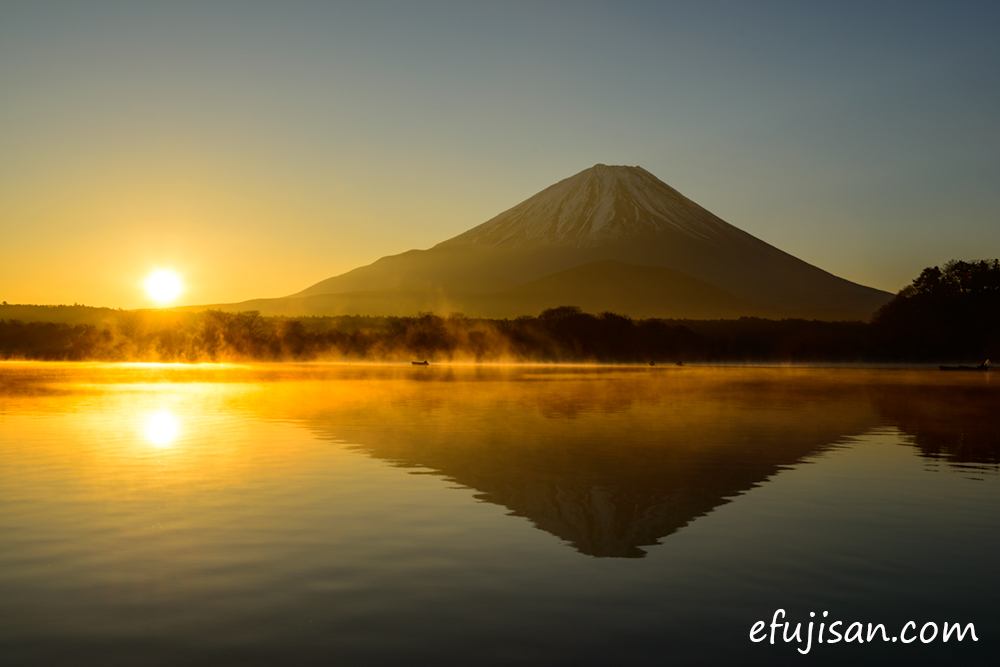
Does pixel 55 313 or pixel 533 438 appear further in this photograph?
pixel 55 313

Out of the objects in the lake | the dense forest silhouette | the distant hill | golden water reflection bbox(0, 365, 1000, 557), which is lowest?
the lake

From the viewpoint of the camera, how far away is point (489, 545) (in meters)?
11.9

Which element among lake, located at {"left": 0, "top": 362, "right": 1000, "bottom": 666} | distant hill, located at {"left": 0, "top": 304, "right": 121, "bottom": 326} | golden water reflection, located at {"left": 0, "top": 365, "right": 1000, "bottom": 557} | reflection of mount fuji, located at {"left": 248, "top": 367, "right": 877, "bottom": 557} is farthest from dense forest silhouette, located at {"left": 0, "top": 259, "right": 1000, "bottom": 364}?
lake, located at {"left": 0, "top": 362, "right": 1000, "bottom": 666}

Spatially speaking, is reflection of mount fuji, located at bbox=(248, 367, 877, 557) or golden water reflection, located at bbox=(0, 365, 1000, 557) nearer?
reflection of mount fuji, located at bbox=(248, 367, 877, 557)

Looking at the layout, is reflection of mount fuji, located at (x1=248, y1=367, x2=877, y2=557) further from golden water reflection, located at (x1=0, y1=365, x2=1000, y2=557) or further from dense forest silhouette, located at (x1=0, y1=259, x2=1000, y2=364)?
dense forest silhouette, located at (x1=0, y1=259, x2=1000, y2=364)

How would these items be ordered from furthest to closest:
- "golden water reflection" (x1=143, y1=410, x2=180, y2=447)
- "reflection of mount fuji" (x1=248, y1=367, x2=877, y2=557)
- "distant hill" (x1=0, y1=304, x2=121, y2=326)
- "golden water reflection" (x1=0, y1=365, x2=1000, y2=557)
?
1. "distant hill" (x1=0, y1=304, x2=121, y2=326)
2. "golden water reflection" (x1=143, y1=410, x2=180, y2=447)
3. "golden water reflection" (x1=0, y1=365, x2=1000, y2=557)
4. "reflection of mount fuji" (x1=248, y1=367, x2=877, y2=557)

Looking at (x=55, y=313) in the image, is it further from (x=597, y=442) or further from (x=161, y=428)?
(x=597, y=442)

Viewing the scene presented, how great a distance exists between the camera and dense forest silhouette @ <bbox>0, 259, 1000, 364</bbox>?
116m

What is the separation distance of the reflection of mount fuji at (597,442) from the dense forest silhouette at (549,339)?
7061 cm

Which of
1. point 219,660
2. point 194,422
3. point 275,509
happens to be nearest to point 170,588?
point 219,660

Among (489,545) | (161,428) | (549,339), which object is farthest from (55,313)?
(489,545)

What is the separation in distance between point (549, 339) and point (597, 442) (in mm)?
94482

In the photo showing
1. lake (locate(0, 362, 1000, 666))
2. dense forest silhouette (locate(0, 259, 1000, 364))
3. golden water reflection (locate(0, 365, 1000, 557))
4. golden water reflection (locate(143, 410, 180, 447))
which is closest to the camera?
lake (locate(0, 362, 1000, 666))

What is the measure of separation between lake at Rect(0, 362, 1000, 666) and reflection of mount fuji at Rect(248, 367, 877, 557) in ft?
0.41
